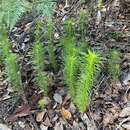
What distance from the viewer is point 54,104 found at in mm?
2369

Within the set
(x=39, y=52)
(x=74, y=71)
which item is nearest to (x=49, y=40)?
(x=39, y=52)

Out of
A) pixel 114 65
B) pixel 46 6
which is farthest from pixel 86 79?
pixel 46 6

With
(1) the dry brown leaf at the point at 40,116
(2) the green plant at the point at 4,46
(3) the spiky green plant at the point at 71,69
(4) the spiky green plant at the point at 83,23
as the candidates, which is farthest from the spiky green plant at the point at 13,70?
(4) the spiky green plant at the point at 83,23

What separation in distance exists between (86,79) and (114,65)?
Answer: 362 millimetres

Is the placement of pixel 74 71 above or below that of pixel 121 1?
below

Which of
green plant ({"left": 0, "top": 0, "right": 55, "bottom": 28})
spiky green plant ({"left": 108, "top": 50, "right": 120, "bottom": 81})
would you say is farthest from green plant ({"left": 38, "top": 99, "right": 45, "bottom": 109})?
green plant ({"left": 0, "top": 0, "right": 55, "bottom": 28})

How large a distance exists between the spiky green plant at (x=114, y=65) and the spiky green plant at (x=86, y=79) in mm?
213

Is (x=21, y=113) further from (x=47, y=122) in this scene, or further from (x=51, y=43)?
(x=51, y=43)

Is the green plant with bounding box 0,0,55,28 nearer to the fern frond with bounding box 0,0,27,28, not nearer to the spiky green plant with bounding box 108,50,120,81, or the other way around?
the fern frond with bounding box 0,0,27,28

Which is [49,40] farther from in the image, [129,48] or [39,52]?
[129,48]

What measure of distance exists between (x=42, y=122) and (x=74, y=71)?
442 mm

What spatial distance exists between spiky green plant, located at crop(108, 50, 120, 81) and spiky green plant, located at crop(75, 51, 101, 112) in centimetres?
21

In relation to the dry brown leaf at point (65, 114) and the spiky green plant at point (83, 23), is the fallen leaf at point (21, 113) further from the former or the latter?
the spiky green plant at point (83, 23)

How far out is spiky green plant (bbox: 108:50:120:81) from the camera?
223 centimetres
